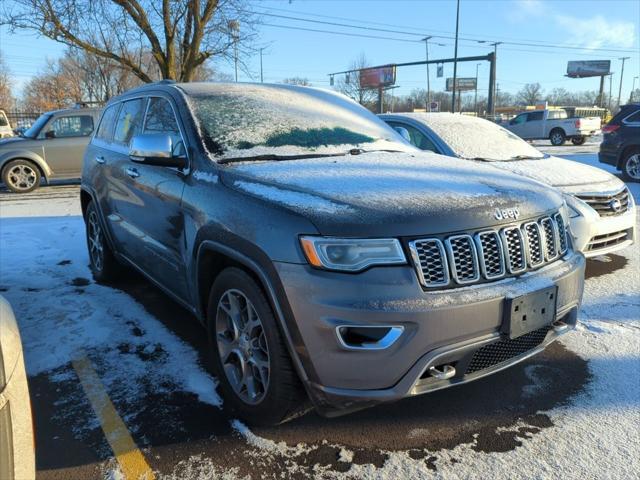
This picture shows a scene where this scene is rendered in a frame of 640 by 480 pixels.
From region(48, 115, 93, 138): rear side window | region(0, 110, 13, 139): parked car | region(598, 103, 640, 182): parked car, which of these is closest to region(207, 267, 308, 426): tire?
region(48, 115, 93, 138): rear side window

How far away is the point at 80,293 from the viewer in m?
4.63

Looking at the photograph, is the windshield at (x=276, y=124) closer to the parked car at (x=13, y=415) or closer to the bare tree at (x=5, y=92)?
the parked car at (x=13, y=415)

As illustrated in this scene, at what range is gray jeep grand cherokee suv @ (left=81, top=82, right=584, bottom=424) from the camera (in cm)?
208

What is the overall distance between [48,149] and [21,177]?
85 cm

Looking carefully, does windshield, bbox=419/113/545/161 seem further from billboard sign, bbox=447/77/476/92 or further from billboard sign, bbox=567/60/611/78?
billboard sign, bbox=567/60/611/78

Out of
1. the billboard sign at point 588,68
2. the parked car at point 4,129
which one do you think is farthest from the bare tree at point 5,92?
the billboard sign at point 588,68

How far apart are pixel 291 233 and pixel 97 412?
1.57 m

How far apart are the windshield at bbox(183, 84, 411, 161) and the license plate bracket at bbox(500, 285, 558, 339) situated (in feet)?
5.11

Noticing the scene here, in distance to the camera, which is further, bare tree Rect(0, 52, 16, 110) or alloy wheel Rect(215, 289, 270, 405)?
bare tree Rect(0, 52, 16, 110)

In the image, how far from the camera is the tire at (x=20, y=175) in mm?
11188

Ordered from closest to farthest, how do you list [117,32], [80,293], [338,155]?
[338,155] < [80,293] < [117,32]

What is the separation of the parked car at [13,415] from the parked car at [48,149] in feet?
36.0

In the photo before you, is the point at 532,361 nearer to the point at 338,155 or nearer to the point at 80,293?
the point at 338,155

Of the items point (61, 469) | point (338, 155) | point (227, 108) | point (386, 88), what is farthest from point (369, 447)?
point (386, 88)
